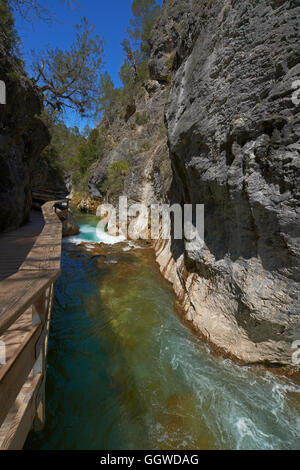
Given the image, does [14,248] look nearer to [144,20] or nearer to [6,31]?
[6,31]

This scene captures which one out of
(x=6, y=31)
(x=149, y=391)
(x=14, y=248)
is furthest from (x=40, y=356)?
(x=6, y=31)

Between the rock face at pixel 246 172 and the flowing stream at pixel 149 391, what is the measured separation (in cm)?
52

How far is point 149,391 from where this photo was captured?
3037 mm

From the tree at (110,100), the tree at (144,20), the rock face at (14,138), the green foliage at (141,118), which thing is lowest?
the rock face at (14,138)

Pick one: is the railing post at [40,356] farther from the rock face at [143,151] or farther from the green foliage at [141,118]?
the green foliage at [141,118]

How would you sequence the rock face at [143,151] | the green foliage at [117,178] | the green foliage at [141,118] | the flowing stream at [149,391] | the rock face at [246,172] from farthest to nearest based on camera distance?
the green foliage at [141,118]
the green foliage at [117,178]
the rock face at [143,151]
the rock face at [246,172]
the flowing stream at [149,391]

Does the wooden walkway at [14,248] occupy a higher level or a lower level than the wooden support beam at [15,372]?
higher

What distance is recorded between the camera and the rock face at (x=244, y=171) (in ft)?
8.63

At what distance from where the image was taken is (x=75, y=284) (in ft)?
20.4

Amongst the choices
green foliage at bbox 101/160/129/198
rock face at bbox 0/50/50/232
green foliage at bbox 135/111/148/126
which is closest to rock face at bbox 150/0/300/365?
rock face at bbox 0/50/50/232

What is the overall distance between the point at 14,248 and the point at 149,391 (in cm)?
441

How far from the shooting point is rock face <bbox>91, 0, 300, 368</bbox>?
263 centimetres

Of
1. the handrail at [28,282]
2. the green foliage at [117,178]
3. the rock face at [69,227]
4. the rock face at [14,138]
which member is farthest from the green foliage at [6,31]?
the green foliage at [117,178]

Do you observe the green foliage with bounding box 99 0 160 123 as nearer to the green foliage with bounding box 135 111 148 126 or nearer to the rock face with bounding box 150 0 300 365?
the green foliage with bounding box 135 111 148 126
